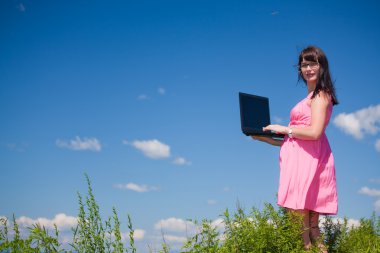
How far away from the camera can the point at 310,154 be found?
5.03 m

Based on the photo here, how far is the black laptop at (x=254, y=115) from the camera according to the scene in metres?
5.37

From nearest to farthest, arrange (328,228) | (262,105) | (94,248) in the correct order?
1. (94,248)
2. (262,105)
3. (328,228)

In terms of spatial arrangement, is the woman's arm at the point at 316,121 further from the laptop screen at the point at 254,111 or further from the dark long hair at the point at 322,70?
the laptop screen at the point at 254,111

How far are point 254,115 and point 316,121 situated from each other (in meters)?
0.94

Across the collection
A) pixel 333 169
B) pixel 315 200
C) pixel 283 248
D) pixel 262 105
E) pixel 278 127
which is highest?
pixel 262 105

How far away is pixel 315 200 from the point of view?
16.5ft

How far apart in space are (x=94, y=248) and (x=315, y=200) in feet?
8.82

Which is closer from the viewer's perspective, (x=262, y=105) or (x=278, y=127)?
(x=278, y=127)

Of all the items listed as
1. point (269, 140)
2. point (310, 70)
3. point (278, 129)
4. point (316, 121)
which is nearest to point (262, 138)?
point (269, 140)

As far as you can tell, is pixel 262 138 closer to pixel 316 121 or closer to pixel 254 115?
pixel 254 115

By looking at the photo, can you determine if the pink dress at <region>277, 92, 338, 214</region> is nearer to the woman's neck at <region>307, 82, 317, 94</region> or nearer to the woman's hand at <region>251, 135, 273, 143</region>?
the woman's neck at <region>307, 82, 317, 94</region>

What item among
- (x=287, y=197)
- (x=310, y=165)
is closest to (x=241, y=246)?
(x=287, y=197)

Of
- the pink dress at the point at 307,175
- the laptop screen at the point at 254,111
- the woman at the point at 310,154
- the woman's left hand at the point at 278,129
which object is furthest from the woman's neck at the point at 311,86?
the laptop screen at the point at 254,111

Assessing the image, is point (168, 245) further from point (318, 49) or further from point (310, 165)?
point (318, 49)
